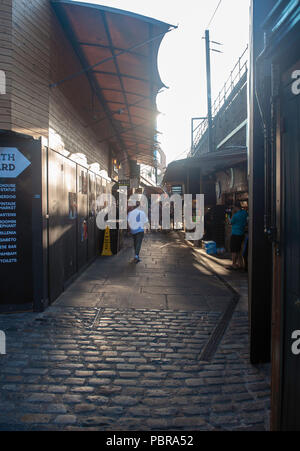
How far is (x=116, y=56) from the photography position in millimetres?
7723

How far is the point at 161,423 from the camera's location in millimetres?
2785

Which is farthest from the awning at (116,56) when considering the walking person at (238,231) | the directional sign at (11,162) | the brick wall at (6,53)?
the walking person at (238,231)

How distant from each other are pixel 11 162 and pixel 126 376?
377cm

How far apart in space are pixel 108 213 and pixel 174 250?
3.15 m

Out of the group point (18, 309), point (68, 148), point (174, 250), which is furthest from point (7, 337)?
point (174, 250)

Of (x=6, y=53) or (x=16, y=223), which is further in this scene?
(x=16, y=223)

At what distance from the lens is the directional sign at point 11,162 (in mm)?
5320

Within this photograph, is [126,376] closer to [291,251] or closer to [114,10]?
[291,251]

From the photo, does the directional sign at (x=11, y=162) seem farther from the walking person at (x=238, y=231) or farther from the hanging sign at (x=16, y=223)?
the walking person at (x=238, y=231)

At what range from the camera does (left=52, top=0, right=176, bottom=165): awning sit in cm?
686

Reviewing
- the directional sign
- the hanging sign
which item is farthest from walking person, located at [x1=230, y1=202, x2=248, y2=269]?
the directional sign

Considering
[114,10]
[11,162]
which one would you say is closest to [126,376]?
[11,162]

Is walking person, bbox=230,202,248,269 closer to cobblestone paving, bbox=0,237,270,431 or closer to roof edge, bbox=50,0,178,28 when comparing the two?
cobblestone paving, bbox=0,237,270,431

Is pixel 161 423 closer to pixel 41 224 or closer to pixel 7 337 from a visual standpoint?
pixel 7 337
